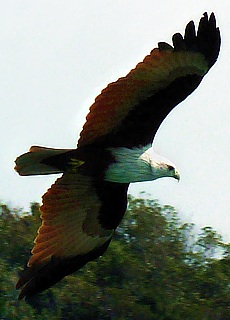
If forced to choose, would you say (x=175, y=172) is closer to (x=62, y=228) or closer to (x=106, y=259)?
(x=62, y=228)

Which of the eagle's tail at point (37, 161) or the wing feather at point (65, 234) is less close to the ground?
the eagle's tail at point (37, 161)

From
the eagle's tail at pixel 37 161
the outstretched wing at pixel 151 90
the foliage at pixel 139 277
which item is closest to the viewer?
the outstretched wing at pixel 151 90

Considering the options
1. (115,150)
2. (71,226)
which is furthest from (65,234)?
(115,150)

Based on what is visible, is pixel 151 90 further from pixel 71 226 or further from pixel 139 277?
pixel 139 277

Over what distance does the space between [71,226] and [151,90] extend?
2.04 m

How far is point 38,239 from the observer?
1496 cm

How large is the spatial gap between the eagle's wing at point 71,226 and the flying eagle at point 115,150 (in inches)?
0.4

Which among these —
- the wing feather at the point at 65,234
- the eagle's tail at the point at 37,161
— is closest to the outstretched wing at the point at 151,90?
the eagle's tail at the point at 37,161

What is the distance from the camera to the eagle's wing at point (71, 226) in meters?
14.7

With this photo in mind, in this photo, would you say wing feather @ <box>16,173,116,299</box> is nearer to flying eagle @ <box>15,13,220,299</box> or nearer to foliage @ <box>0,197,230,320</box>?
flying eagle @ <box>15,13,220,299</box>

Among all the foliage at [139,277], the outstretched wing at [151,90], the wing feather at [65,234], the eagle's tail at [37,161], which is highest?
the outstretched wing at [151,90]

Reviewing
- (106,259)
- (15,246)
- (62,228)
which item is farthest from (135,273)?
(62,228)

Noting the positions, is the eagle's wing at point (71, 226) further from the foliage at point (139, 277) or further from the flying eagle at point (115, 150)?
the foliage at point (139, 277)

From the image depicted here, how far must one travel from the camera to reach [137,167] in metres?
14.0
